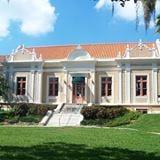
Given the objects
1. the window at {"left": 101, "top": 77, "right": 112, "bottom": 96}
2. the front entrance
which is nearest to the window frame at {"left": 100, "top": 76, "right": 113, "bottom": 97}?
the window at {"left": 101, "top": 77, "right": 112, "bottom": 96}

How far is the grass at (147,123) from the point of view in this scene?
27.1 m

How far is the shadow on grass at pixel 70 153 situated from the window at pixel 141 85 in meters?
24.3

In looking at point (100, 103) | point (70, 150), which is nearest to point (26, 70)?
point (100, 103)

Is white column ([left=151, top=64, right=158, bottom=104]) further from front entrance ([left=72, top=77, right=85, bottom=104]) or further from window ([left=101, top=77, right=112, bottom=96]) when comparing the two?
front entrance ([left=72, top=77, right=85, bottom=104])

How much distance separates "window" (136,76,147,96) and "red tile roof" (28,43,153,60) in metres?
3.51

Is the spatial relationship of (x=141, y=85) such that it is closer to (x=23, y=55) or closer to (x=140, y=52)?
(x=140, y=52)

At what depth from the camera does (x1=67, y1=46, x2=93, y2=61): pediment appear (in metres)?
39.7

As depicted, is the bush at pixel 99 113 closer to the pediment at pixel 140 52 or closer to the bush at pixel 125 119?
the bush at pixel 125 119

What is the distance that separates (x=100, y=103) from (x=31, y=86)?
22.0ft

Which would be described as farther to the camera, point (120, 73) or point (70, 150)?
point (120, 73)

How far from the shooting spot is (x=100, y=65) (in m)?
39.6

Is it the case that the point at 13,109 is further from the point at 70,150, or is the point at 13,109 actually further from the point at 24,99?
the point at 70,150

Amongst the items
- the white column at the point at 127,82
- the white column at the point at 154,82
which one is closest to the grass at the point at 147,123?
the white column at the point at 154,82

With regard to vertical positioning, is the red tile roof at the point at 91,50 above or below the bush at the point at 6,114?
above
